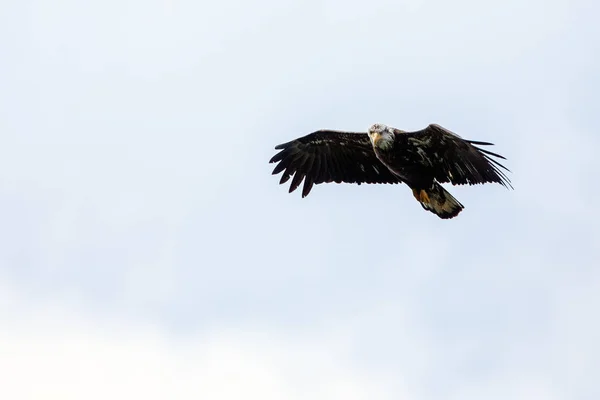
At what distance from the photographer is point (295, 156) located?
107 ft

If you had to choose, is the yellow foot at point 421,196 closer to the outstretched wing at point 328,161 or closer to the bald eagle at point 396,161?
the bald eagle at point 396,161

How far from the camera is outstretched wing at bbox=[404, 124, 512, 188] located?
29234 millimetres

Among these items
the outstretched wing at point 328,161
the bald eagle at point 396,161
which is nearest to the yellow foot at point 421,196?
the bald eagle at point 396,161

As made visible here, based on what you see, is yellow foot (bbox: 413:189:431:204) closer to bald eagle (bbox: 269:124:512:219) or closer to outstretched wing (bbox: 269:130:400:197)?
bald eagle (bbox: 269:124:512:219)

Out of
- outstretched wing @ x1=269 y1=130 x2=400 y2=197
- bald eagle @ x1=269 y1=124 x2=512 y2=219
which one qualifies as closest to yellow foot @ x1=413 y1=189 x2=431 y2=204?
bald eagle @ x1=269 y1=124 x2=512 y2=219

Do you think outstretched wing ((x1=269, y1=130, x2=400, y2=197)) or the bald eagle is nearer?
the bald eagle

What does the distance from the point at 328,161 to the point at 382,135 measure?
2.49 metres

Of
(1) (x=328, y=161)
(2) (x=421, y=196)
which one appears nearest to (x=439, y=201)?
(2) (x=421, y=196)

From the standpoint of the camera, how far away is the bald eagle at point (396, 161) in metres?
29.7

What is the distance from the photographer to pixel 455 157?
3006 cm

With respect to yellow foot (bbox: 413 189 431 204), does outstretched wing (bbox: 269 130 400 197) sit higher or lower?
higher

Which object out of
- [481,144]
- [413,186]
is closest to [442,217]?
[413,186]

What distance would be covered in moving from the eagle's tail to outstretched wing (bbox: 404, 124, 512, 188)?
46 cm

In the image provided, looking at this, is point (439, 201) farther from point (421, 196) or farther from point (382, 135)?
point (382, 135)
